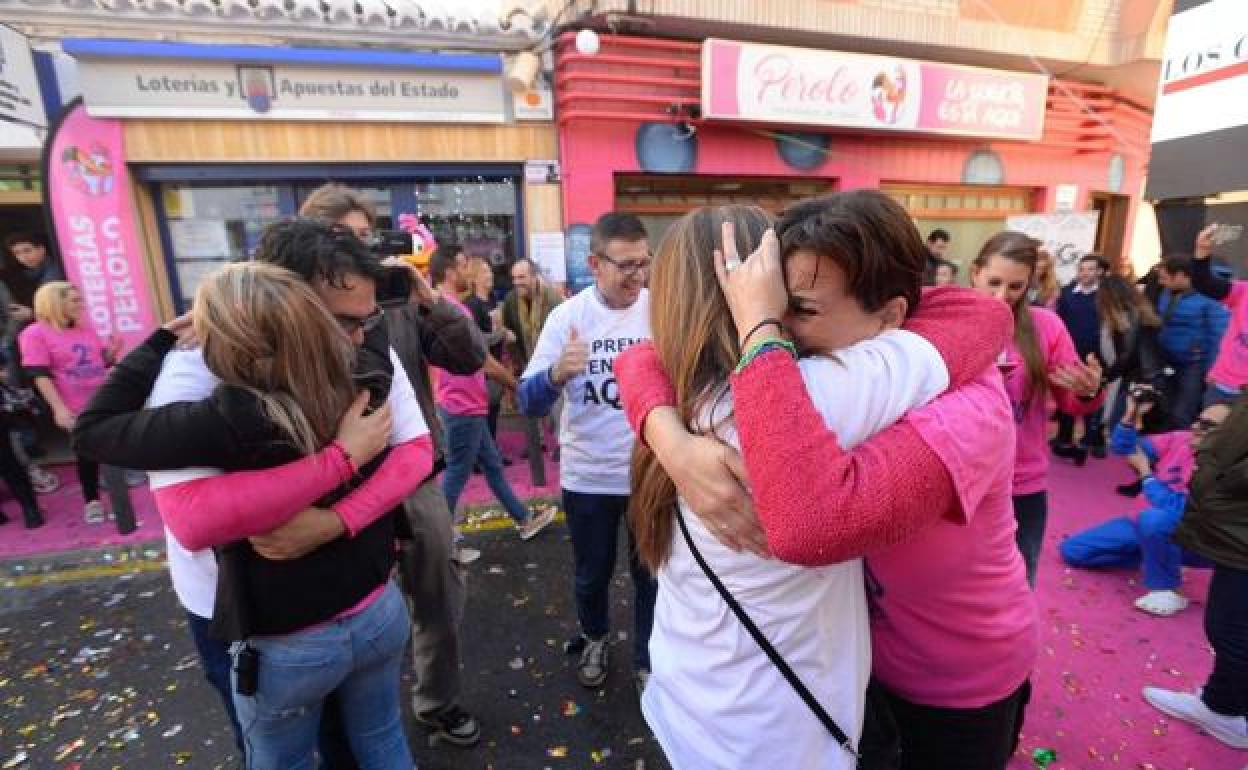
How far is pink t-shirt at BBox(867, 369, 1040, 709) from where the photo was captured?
117 centimetres

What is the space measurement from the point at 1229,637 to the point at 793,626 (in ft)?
7.70

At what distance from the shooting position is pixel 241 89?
241 inches

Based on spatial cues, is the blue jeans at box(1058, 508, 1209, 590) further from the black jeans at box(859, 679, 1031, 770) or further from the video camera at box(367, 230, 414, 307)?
the video camera at box(367, 230, 414, 307)

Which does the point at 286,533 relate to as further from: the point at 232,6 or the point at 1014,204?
the point at 1014,204

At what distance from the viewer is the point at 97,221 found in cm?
588

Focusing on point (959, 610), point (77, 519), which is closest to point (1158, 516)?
point (959, 610)

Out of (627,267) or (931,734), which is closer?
(931,734)

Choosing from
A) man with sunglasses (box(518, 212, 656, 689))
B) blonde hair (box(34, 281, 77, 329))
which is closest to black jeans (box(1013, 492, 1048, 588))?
man with sunglasses (box(518, 212, 656, 689))

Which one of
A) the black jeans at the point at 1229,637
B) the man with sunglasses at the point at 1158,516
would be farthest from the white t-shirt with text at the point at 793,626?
the man with sunglasses at the point at 1158,516

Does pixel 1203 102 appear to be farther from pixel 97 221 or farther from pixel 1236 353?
pixel 97 221

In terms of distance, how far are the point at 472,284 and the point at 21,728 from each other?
12.6 feet

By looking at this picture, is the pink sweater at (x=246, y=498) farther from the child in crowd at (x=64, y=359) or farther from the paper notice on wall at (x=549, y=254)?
the paper notice on wall at (x=549, y=254)

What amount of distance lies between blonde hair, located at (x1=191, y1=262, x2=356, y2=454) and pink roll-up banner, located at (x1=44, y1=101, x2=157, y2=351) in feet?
19.3

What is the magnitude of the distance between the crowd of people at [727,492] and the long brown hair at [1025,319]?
1 cm
